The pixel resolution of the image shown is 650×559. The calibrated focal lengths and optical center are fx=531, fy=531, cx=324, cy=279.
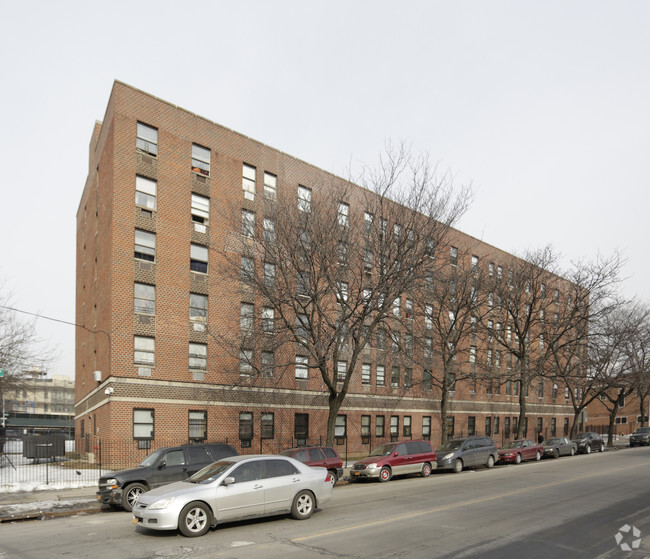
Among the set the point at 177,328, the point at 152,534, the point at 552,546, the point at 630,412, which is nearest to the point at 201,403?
the point at 177,328

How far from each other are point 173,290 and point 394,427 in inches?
779

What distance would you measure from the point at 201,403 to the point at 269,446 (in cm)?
522

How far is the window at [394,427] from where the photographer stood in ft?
126

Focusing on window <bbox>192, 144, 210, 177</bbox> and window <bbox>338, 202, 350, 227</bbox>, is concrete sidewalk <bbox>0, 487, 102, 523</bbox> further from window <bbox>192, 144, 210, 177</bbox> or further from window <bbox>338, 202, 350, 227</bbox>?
window <bbox>192, 144, 210, 177</bbox>

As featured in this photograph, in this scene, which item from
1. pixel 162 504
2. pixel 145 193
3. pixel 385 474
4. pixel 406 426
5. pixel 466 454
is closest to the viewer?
pixel 162 504

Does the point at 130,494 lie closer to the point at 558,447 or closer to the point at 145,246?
the point at 145,246

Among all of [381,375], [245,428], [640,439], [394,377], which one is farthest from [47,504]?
[640,439]

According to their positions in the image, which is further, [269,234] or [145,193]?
[145,193]

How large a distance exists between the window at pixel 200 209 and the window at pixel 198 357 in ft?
22.4

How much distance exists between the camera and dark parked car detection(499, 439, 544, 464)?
2875 cm

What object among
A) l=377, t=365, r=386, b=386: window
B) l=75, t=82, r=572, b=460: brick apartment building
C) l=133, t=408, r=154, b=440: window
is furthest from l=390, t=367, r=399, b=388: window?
l=133, t=408, r=154, b=440: window

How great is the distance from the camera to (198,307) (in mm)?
28938

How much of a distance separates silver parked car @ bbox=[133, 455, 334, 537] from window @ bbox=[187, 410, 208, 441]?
16812 mm

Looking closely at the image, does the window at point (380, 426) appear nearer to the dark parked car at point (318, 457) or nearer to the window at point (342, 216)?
the window at point (342, 216)
